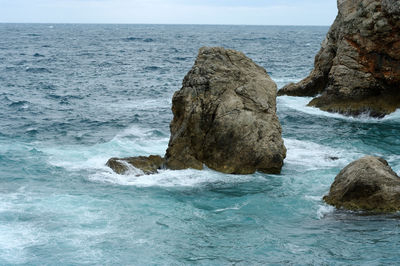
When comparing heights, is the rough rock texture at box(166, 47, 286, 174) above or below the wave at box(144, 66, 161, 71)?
above

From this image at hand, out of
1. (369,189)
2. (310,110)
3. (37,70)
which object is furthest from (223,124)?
(37,70)

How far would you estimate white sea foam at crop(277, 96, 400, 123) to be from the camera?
27.9 metres

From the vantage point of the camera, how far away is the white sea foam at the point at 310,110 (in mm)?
27942

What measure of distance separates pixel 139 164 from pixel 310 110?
1565 cm

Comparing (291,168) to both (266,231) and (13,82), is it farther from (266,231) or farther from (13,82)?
(13,82)

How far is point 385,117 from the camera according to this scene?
2805 cm

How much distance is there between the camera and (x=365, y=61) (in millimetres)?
28750

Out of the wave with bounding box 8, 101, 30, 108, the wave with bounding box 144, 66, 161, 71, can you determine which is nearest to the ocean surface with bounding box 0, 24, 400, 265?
the wave with bounding box 8, 101, 30, 108

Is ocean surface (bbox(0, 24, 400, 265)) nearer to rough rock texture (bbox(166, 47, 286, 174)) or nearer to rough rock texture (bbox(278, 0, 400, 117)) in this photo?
rough rock texture (bbox(166, 47, 286, 174))

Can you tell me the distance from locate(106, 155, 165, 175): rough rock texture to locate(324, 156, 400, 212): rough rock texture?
7021 millimetres

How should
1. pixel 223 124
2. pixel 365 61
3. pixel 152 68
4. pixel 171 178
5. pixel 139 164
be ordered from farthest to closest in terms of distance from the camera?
pixel 152 68
pixel 365 61
pixel 139 164
pixel 223 124
pixel 171 178

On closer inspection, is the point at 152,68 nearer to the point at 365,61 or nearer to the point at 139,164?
the point at 365,61

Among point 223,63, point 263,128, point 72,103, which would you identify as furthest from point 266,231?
point 72,103

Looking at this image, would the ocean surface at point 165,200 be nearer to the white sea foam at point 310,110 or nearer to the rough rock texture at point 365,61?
the white sea foam at point 310,110
